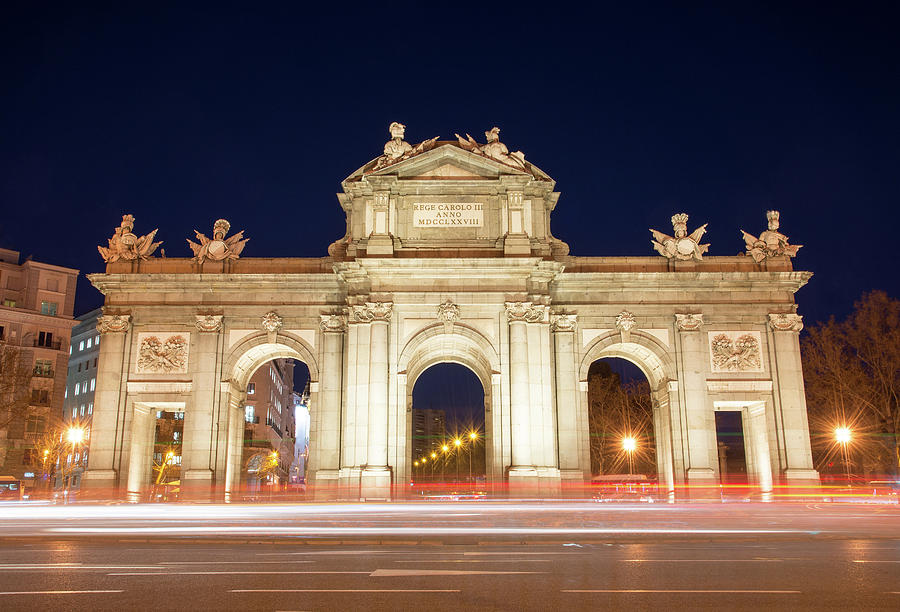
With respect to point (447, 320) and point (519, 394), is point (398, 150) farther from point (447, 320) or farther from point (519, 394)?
point (519, 394)

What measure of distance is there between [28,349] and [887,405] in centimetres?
8098

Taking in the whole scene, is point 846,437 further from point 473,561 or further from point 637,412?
point 473,561

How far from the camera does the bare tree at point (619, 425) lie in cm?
7550

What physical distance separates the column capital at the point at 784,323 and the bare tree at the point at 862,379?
18054mm

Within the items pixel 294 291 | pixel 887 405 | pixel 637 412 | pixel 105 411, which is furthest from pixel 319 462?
pixel 637 412

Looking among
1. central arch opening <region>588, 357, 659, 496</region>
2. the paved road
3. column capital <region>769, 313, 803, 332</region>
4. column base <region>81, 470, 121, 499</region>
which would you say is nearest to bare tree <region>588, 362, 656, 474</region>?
central arch opening <region>588, 357, 659, 496</region>

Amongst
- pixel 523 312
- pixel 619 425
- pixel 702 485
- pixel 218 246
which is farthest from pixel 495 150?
pixel 619 425

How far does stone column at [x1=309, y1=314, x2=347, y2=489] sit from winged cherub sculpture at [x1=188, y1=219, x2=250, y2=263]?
6735 millimetres

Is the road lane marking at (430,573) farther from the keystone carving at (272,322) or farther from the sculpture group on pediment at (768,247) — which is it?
the sculpture group on pediment at (768,247)

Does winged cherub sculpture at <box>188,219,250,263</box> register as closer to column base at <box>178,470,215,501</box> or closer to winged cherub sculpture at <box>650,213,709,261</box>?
column base at <box>178,470,215,501</box>

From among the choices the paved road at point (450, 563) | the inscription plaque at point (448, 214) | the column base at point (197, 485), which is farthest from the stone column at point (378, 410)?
the paved road at point (450, 563)

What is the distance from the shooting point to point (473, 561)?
49.9ft

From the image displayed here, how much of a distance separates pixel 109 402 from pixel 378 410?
15.3 metres

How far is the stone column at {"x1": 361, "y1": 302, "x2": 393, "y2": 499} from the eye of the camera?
124 ft
